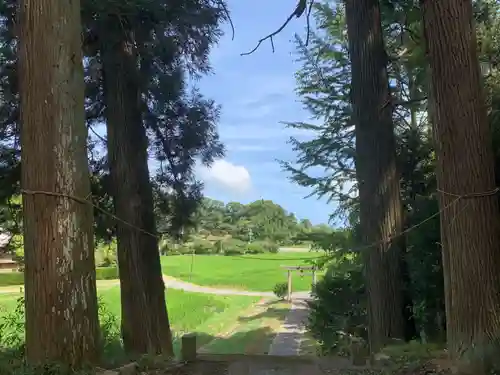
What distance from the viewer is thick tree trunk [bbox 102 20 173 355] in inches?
346

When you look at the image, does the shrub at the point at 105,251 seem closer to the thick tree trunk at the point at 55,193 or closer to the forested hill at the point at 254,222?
the forested hill at the point at 254,222

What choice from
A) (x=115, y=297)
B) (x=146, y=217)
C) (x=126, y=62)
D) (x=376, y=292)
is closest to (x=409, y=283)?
(x=376, y=292)

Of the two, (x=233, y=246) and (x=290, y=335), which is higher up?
(x=233, y=246)

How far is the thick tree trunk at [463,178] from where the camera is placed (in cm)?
570

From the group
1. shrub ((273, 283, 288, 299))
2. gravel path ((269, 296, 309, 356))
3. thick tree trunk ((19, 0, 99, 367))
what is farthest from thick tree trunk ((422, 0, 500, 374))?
shrub ((273, 283, 288, 299))

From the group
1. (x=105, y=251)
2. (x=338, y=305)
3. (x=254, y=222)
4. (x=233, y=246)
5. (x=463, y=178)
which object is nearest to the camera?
(x=463, y=178)

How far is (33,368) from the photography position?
15.4ft

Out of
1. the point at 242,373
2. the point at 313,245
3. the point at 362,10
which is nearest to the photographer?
the point at 242,373

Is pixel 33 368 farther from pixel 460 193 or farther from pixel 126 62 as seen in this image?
pixel 126 62

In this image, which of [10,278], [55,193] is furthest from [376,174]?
[10,278]

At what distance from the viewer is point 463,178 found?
230 inches

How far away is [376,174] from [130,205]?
12.8ft

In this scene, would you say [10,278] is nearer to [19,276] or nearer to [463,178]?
[19,276]

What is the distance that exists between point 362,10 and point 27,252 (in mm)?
6951
